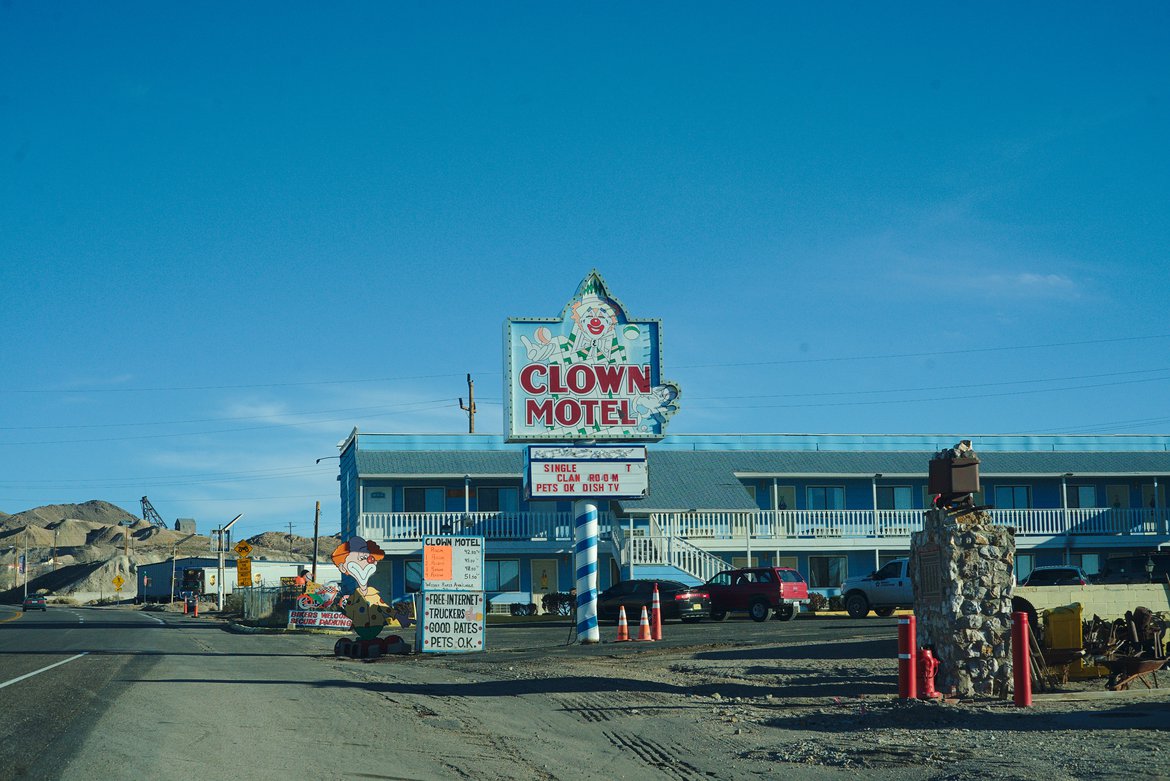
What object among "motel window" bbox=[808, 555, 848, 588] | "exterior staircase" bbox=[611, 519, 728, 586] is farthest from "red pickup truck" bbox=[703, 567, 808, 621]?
"motel window" bbox=[808, 555, 848, 588]

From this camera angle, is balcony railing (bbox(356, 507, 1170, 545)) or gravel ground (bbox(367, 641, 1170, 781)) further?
balcony railing (bbox(356, 507, 1170, 545))

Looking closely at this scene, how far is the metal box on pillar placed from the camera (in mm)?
27484

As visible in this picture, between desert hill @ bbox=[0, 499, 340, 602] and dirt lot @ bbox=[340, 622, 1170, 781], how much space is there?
85.1 m

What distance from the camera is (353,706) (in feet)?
48.2

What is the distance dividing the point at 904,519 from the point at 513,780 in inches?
1533

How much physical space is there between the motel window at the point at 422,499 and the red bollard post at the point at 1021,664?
35496 mm

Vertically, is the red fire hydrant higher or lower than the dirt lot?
higher

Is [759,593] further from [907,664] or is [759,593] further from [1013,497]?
[907,664]

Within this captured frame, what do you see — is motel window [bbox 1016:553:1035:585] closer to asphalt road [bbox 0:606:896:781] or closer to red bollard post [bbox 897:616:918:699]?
asphalt road [bbox 0:606:896:781]

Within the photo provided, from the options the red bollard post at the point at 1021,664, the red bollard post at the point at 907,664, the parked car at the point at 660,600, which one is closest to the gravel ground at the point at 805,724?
the red bollard post at the point at 1021,664

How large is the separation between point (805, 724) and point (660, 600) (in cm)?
2251

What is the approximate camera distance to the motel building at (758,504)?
44781mm

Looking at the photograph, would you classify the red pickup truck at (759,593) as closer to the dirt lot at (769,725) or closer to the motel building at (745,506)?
the motel building at (745,506)

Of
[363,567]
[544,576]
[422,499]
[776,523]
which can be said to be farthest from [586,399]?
[422,499]
